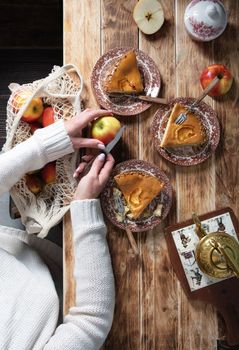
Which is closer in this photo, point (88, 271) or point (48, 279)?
point (88, 271)

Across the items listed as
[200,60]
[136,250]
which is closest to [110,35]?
[200,60]

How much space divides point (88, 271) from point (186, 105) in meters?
0.54

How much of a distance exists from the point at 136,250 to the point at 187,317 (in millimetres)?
239

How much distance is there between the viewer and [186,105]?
4.24 ft

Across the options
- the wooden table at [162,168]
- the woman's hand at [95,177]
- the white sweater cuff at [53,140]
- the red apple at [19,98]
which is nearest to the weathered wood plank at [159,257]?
the wooden table at [162,168]

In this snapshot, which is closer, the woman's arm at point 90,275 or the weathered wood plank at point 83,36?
the woman's arm at point 90,275

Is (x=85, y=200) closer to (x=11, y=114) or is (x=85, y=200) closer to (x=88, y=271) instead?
(x=88, y=271)

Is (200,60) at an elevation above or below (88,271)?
above

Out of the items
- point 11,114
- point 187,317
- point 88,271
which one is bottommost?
point 187,317

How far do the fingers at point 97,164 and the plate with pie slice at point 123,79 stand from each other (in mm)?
136

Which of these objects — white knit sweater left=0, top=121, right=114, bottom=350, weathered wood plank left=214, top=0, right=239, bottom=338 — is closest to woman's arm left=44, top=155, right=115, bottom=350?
white knit sweater left=0, top=121, right=114, bottom=350

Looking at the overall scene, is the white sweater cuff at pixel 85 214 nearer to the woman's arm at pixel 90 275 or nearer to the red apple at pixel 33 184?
the woman's arm at pixel 90 275

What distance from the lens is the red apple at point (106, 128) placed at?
48.3 inches

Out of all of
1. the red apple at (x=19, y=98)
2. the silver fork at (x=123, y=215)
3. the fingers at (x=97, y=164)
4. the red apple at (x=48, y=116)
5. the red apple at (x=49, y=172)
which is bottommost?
the silver fork at (x=123, y=215)
